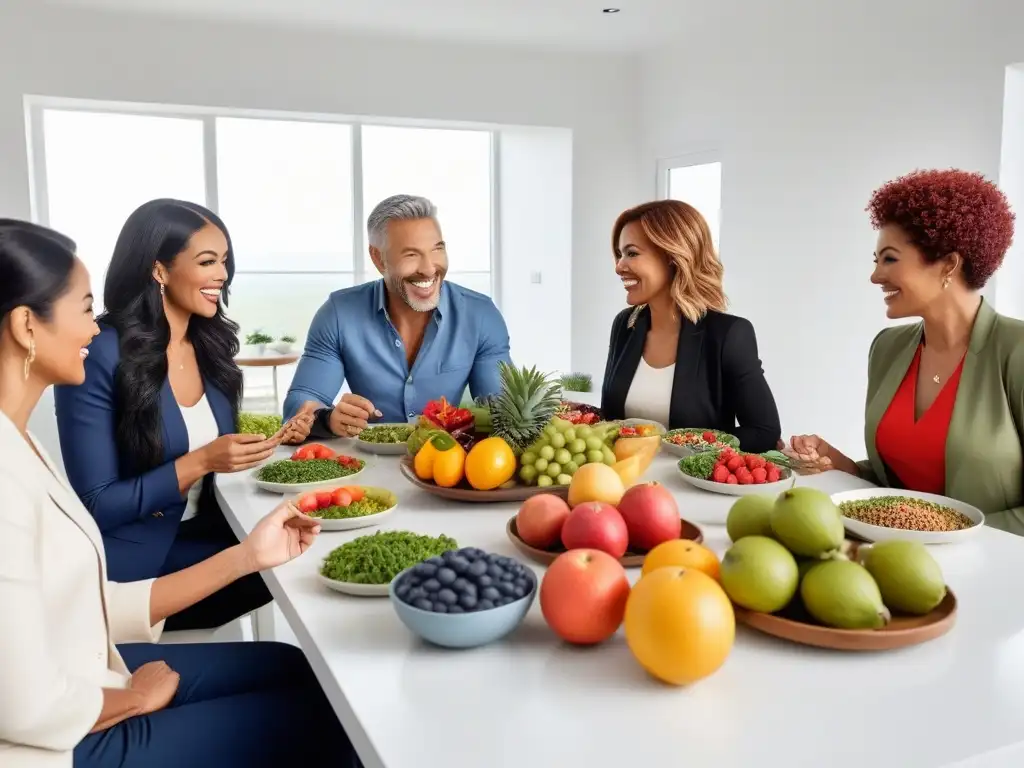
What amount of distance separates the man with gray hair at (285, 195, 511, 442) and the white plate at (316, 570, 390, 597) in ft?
5.06

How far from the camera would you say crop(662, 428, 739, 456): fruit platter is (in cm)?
219

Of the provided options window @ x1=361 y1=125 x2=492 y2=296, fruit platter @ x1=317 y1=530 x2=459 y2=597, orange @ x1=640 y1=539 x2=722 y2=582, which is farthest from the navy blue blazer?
window @ x1=361 y1=125 x2=492 y2=296

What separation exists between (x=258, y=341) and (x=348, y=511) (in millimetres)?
5512

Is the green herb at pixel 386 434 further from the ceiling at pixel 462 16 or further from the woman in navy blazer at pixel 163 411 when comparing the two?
the ceiling at pixel 462 16

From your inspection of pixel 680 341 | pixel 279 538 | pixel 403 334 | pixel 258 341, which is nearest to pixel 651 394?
pixel 680 341

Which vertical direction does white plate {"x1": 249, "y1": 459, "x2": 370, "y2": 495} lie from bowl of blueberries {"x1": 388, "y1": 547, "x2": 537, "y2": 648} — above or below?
below

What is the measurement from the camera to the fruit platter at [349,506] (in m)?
1.65

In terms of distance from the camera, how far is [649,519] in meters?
1.35

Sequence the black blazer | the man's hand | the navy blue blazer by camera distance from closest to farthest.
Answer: the navy blue blazer
the man's hand
the black blazer

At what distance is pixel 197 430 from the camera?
7.54 ft

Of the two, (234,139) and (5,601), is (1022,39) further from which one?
(234,139)

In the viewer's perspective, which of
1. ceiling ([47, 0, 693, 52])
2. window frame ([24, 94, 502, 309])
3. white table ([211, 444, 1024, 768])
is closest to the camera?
white table ([211, 444, 1024, 768])

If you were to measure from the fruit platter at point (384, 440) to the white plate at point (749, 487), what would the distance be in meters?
0.84

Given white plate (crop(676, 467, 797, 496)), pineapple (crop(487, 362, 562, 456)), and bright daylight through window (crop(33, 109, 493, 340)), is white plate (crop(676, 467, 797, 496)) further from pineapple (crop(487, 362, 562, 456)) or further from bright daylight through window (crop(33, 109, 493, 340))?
bright daylight through window (crop(33, 109, 493, 340))
